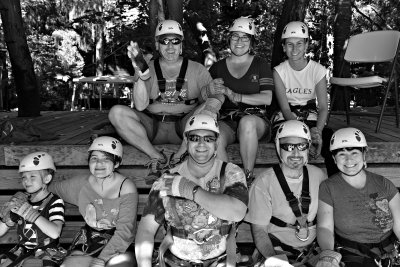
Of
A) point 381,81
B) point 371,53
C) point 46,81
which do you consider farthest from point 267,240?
point 46,81

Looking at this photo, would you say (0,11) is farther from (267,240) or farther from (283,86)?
(267,240)

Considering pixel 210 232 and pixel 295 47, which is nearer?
pixel 210 232

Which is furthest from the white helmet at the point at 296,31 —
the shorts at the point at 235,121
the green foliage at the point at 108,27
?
the green foliage at the point at 108,27

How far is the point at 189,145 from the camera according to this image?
4086mm

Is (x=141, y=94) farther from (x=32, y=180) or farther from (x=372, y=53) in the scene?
(x=372, y=53)

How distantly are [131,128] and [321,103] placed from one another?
2.02 meters

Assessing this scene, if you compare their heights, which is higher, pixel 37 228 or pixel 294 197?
pixel 294 197

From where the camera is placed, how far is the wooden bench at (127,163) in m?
5.44

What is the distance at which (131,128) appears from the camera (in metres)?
5.21

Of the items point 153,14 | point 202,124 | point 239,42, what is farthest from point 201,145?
point 153,14

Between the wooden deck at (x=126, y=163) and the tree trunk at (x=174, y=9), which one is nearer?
→ the wooden deck at (x=126, y=163)

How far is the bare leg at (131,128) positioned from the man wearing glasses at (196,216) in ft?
3.92

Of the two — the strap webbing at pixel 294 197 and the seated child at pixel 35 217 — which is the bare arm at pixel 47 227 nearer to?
the seated child at pixel 35 217

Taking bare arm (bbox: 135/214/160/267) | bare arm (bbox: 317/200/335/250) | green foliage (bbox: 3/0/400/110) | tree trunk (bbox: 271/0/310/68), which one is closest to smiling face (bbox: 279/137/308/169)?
bare arm (bbox: 317/200/335/250)
